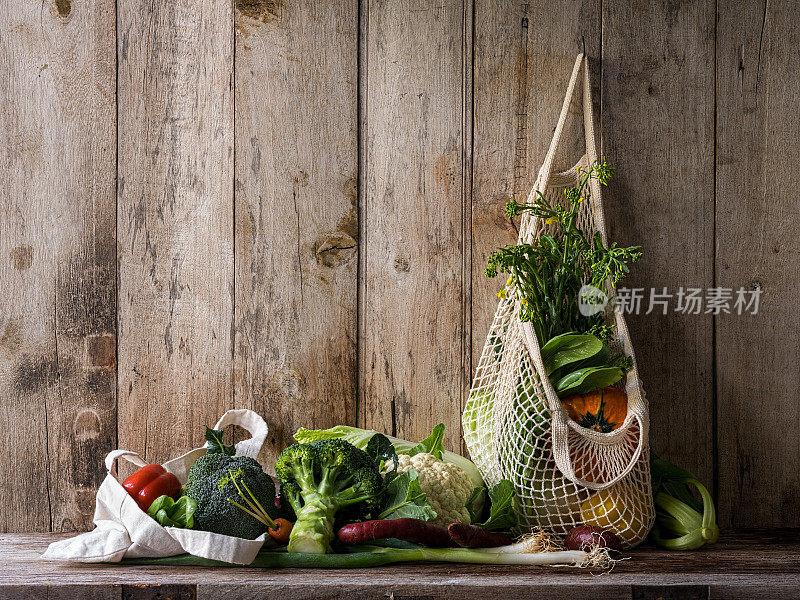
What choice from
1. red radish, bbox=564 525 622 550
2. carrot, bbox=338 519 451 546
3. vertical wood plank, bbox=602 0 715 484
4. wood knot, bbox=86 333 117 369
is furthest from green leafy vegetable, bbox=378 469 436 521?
wood knot, bbox=86 333 117 369

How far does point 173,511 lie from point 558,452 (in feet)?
2.28

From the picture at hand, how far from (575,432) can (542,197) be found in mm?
476

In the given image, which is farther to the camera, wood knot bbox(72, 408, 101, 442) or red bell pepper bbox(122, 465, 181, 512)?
wood knot bbox(72, 408, 101, 442)

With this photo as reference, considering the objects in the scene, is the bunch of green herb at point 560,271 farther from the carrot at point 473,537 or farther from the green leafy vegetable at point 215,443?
the green leafy vegetable at point 215,443

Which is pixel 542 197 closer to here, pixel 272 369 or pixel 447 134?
pixel 447 134

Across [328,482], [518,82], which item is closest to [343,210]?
[518,82]

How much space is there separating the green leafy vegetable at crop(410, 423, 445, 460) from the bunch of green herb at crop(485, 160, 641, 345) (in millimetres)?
292

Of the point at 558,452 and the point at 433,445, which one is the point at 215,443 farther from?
the point at 558,452

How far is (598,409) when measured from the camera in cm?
116

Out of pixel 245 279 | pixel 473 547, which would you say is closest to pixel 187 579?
pixel 473 547

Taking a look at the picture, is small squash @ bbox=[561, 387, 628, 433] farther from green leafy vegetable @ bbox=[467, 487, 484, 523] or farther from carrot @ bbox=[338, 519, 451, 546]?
carrot @ bbox=[338, 519, 451, 546]

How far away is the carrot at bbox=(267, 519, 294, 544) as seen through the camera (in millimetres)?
1082

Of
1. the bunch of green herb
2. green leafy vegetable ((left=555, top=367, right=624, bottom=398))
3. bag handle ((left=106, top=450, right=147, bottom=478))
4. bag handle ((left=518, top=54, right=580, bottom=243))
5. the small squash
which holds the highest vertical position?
bag handle ((left=518, top=54, right=580, bottom=243))

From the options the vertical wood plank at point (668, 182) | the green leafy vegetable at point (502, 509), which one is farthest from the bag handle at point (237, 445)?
the vertical wood plank at point (668, 182)
